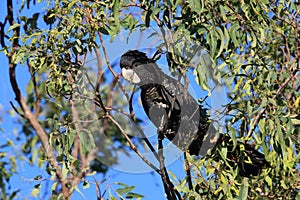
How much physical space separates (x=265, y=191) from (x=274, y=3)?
36.9 inches

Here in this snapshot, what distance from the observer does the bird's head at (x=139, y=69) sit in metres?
3.07

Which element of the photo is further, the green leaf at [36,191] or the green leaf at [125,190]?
the green leaf at [36,191]

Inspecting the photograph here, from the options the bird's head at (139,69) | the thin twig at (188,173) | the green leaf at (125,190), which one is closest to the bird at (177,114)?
the bird's head at (139,69)

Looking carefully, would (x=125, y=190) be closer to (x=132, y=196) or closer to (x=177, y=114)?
(x=132, y=196)

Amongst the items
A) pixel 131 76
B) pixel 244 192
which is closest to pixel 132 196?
pixel 244 192

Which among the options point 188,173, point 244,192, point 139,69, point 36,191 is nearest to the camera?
point 244,192

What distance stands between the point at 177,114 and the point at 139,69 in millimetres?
291

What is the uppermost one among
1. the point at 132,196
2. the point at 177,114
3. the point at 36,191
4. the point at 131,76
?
the point at 131,76

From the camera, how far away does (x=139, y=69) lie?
307 cm

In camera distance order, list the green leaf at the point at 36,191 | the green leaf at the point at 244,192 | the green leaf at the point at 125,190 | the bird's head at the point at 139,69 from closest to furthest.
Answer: the green leaf at the point at 244,192
the green leaf at the point at 125,190
the green leaf at the point at 36,191
the bird's head at the point at 139,69

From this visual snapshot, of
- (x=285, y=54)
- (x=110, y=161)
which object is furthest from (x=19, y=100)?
(x=285, y=54)

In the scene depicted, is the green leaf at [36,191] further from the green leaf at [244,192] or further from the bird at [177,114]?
the green leaf at [244,192]

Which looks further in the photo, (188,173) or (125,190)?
(188,173)

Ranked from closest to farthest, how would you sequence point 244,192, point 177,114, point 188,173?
point 244,192, point 188,173, point 177,114
